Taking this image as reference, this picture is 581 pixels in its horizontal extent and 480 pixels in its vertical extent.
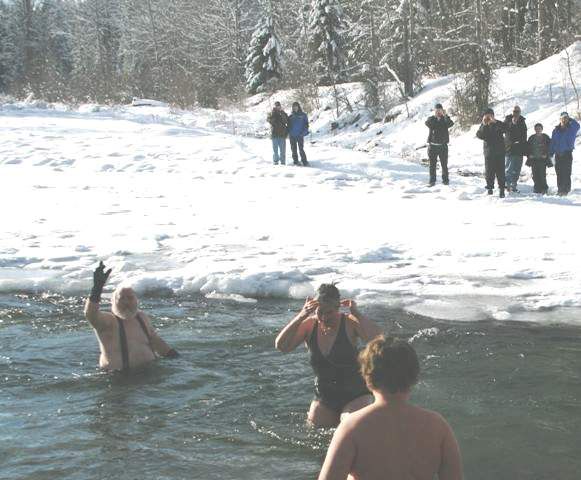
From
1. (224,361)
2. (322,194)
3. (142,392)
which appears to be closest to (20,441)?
(142,392)

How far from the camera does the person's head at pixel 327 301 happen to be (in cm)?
480

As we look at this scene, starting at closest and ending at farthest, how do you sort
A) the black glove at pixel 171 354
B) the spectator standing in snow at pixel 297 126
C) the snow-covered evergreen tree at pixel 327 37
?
the black glove at pixel 171 354, the spectator standing in snow at pixel 297 126, the snow-covered evergreen tree at pixel 327 37

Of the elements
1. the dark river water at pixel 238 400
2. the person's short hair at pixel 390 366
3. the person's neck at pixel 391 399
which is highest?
the person's short hair at pixel 390 366

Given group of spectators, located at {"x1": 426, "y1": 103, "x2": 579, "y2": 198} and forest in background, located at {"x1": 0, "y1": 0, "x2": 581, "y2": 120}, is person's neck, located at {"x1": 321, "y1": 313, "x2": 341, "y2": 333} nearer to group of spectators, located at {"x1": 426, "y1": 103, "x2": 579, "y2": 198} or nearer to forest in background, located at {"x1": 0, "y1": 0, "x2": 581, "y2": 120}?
group of spectators, located at {"x1": 426, "y1": 103, "x2": 579, "y2": 198}

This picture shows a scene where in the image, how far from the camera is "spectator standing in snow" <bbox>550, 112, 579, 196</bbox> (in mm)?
14188

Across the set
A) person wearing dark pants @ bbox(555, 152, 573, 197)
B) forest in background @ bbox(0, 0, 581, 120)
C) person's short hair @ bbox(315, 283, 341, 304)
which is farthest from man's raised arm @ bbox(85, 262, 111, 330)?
forest in background @ bbox(0, 0, 581, 120)

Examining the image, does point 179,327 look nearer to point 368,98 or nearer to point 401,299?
point 401,299

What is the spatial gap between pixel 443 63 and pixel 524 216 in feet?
62.3

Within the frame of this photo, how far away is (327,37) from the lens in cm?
3591

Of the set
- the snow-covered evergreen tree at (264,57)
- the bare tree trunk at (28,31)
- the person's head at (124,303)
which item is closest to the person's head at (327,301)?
the person's head at (124,303)

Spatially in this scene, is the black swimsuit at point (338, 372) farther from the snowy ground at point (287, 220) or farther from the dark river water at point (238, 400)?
the snowy ground at point (287, 220)

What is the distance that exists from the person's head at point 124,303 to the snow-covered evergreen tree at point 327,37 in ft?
98.3

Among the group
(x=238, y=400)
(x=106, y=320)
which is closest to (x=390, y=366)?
(x=238, y=400)

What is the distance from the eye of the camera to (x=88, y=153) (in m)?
21.5
